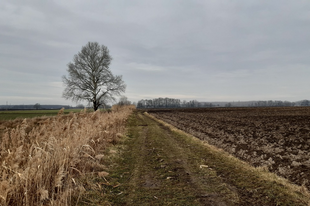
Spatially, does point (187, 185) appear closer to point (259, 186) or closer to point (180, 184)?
point (180, 184)

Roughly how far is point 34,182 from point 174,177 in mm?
3658

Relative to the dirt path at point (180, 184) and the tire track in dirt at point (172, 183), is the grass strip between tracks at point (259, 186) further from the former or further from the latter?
the tire track in dirt at point (172, 183)

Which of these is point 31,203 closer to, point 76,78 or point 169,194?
point 169,194

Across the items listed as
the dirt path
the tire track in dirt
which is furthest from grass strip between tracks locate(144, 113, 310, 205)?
the tire track in dirt

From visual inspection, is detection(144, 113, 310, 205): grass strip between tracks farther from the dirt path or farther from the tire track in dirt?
the tire track in dirt

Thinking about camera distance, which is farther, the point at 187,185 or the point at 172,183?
the point at 172,183

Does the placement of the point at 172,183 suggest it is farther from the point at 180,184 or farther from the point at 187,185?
the point at 187,185

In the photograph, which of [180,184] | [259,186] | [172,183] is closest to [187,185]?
[180,184]

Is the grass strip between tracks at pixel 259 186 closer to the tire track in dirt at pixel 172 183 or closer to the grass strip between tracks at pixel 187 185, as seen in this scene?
the grass strip between tracks at pixel 187 185

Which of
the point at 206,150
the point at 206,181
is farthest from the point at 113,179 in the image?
the point at 206,150

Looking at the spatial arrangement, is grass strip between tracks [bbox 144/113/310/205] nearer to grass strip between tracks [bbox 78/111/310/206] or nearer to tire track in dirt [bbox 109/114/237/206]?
grass strip between tracks [bbox 78/111/310/206]

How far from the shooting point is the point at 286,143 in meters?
10.5

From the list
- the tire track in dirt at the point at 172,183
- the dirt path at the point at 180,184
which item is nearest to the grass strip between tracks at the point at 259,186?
the dirt path at the point at 180,184

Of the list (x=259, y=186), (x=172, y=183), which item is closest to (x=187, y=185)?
(x=172, y=183)
